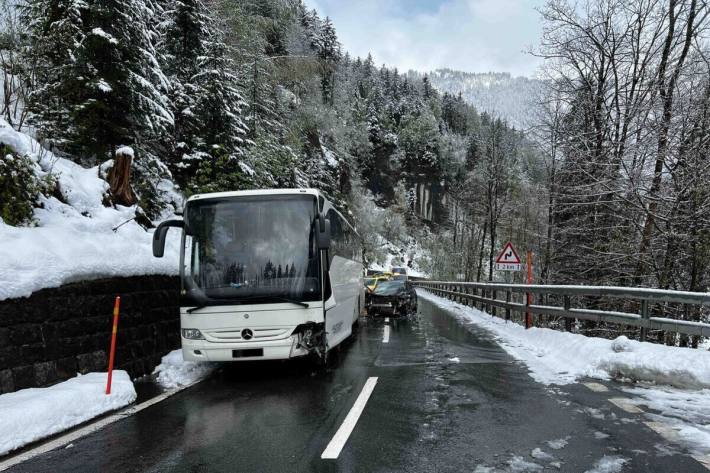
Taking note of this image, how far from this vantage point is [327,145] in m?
54.0

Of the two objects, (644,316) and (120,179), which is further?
(120,179)

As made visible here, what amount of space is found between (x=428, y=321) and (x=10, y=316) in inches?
542

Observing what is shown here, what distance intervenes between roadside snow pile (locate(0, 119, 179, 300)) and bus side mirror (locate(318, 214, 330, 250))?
10.8 feet

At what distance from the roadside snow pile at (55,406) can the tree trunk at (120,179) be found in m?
6.85

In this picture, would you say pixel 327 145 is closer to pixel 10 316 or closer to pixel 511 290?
pixel 511 290

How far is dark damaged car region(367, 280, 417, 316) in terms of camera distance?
19.3 m

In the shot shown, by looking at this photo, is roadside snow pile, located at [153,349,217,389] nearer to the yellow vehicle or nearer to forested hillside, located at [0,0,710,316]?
forested hillside, located at [0,0,710,316]

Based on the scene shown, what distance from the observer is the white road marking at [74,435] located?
429 centimetres

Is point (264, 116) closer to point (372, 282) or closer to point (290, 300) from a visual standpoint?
point (372, 282)

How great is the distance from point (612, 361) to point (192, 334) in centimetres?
674

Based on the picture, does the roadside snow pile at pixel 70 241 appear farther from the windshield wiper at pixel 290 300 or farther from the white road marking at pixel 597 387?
the white road marking at pixel 597 387

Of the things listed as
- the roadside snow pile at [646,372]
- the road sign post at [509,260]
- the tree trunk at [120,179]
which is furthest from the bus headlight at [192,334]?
the road sign post at [509,260]

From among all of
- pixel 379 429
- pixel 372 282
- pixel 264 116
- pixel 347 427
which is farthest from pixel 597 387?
pixel 264 116

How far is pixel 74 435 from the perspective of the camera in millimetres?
4977
